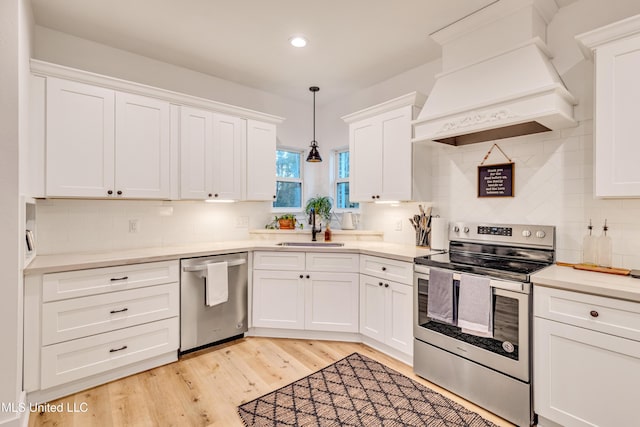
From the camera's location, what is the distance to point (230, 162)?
329cm

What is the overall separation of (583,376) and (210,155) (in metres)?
3.21

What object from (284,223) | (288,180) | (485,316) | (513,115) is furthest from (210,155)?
(485,316)

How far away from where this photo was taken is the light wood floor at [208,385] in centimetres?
195

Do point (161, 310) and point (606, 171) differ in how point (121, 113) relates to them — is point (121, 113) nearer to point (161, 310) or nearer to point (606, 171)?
point (161, 310)

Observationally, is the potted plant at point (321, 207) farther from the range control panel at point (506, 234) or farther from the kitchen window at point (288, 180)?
the range control panel at point (506, 234)

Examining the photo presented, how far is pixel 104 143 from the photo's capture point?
253 centimetres

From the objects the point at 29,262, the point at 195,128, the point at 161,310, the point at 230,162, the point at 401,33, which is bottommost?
the point at 161,310

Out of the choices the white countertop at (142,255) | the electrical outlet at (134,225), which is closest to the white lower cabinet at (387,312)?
the white countertop at (142,255)

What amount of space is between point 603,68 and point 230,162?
2.96 meters

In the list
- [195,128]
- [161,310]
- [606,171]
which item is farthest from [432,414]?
[195,128]

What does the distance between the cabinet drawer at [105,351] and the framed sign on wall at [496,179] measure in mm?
2817

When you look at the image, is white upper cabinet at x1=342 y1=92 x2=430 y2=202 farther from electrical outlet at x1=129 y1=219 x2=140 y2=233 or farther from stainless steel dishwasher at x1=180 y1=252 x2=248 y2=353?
electrical outlet at x1=129 y1=219 x2=140 y2=233

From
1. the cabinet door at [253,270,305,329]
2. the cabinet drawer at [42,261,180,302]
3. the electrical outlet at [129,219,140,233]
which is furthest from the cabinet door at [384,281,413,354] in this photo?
the electrical outlet at [129,219,140,233]

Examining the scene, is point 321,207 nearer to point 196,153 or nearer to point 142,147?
point 196,153
